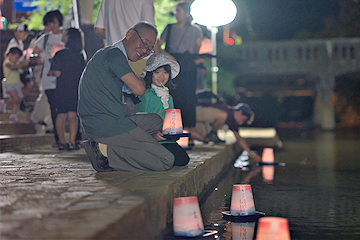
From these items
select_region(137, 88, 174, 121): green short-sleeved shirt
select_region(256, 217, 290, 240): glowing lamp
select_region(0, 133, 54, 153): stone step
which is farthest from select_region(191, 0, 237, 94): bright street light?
select_region(256, 217, 290, 240): glowing lamp

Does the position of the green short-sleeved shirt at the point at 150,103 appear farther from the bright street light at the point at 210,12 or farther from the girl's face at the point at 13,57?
the girl's face at the point at 13,57

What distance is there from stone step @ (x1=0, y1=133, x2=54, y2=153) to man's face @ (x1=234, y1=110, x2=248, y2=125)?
365 cm

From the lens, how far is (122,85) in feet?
14.5

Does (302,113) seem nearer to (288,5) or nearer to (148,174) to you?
(288,5)

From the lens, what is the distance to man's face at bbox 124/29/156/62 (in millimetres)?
4320

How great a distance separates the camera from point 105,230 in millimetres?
2250

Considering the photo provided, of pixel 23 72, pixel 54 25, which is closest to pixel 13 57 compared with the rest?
pixel 23 72

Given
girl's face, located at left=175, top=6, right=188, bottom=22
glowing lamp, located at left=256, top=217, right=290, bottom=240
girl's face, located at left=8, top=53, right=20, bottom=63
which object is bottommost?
glowing lamp, located at left=256, top=217, right=290, bottom=240

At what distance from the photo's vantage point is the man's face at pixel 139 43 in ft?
14.2

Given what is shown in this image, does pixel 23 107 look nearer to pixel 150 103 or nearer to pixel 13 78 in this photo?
pixel 13 78

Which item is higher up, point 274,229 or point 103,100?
point 103,100

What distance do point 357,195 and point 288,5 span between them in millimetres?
29584

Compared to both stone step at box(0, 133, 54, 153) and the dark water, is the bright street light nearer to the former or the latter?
the dark water

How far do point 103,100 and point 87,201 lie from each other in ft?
4.71
